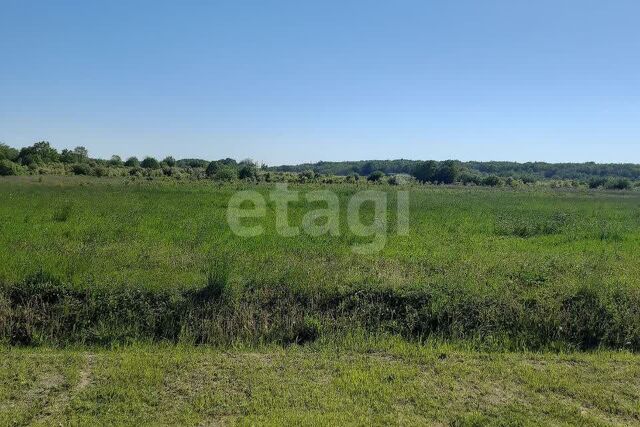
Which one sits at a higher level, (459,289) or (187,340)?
(459,289)

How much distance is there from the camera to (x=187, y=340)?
24.5ft

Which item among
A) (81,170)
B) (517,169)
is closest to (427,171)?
(517,169)

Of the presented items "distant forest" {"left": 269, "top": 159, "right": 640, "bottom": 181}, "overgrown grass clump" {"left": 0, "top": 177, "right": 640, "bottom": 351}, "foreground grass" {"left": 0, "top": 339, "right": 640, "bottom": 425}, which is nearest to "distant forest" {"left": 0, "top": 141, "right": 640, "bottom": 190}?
"distant forest" {"left": 269, "top": 159, "right": 640, "bottom": 181}

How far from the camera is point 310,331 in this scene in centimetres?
784

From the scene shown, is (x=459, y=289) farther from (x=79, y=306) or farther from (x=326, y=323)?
(x=79, y=306)

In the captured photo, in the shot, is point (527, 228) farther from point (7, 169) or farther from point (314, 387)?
point (7, 169)

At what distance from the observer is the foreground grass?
4949mm

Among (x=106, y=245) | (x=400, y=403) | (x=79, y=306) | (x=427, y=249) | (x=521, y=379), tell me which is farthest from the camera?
(x=427, y=249)

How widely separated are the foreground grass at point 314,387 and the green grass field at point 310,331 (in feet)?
0.08

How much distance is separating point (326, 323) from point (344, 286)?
118 cm

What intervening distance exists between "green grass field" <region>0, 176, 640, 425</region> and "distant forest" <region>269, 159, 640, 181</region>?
103 meters

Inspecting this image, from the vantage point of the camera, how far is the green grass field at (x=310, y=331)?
5203mm

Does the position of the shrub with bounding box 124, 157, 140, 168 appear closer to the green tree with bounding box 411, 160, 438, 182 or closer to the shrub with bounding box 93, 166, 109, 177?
the shrub with bounding box 93, 166, 109, 177

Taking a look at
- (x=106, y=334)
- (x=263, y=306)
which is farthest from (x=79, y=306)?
(x=263, y=306)
